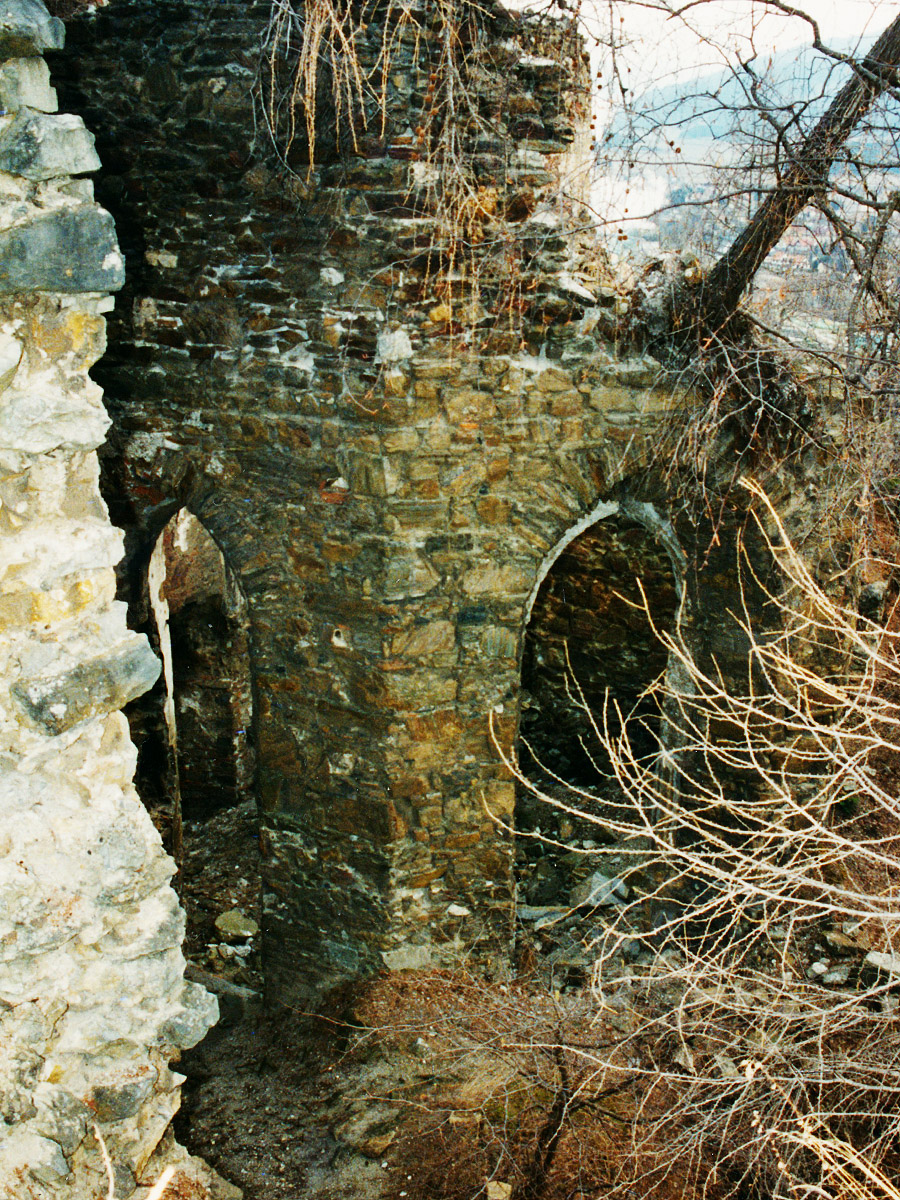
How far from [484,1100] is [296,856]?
4.87 feet

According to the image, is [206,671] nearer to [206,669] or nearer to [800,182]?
[206,669]

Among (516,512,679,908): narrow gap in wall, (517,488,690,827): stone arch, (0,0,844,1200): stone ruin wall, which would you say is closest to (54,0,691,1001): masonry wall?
(0,0,844,1200): stone ruin wall

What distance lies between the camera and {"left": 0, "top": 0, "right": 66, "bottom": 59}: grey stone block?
7.62 ft

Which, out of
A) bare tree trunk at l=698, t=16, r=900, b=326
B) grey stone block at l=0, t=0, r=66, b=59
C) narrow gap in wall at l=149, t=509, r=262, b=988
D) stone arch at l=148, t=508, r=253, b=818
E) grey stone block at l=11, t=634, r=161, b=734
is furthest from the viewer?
stone arch at l=148, t=508, r=253, b=818

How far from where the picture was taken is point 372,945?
507cm

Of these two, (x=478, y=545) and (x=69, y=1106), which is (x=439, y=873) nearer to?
(x=478, y=545)

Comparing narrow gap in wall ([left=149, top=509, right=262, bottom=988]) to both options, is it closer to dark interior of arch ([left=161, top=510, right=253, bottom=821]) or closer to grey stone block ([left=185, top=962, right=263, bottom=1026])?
dark interior of arch ([left=161, top=510, right=253, bottom=821])

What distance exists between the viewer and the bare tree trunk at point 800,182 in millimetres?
4141

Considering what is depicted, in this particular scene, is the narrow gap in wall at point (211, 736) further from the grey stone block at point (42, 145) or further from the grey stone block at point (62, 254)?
the grey stone block at point (42, 145)

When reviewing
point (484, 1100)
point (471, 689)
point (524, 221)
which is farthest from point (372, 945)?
point (524, 221)

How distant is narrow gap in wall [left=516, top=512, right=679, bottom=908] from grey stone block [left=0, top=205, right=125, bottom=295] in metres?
4.91

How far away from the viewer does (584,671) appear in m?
8.06

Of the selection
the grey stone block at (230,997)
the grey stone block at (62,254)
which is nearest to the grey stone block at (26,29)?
the grey stone block at (62,254)

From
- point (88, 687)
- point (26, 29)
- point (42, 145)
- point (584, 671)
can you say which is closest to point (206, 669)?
point (584, 671)
